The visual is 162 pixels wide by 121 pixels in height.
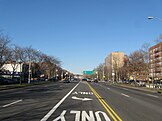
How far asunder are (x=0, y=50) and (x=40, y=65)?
62.5 metres

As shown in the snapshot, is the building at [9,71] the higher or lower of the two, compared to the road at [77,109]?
higher

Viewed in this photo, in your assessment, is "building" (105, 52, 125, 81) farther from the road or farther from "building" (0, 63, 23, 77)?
the road

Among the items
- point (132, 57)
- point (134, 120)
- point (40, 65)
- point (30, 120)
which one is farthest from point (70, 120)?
point (40, 65)

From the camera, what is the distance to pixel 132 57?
278 feet

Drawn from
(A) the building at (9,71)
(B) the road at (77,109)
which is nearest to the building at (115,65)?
(A) the building at (9,71)

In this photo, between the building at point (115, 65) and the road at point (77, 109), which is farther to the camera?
the building at point (115, 65)

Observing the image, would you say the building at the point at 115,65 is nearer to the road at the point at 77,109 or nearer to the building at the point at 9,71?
the building at the point at 9,71

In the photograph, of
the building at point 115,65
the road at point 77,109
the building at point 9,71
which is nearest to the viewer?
the road at point 77,109

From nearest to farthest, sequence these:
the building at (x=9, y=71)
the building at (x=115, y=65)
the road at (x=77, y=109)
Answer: the road at (x=77, y=109), the building at (x=9, y=71), the building at (x=115, y=65)

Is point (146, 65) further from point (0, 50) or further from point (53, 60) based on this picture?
point (53, 60)

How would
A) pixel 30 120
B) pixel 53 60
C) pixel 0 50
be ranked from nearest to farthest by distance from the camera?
pixel 30 120 → pixel 0 50 → pixel 53 60

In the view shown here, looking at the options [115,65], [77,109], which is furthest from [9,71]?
[77,109]

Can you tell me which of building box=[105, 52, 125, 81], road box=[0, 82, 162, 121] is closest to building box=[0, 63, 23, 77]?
building box=[105, 52, 125, 81]

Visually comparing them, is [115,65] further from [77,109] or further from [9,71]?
[77,109]
